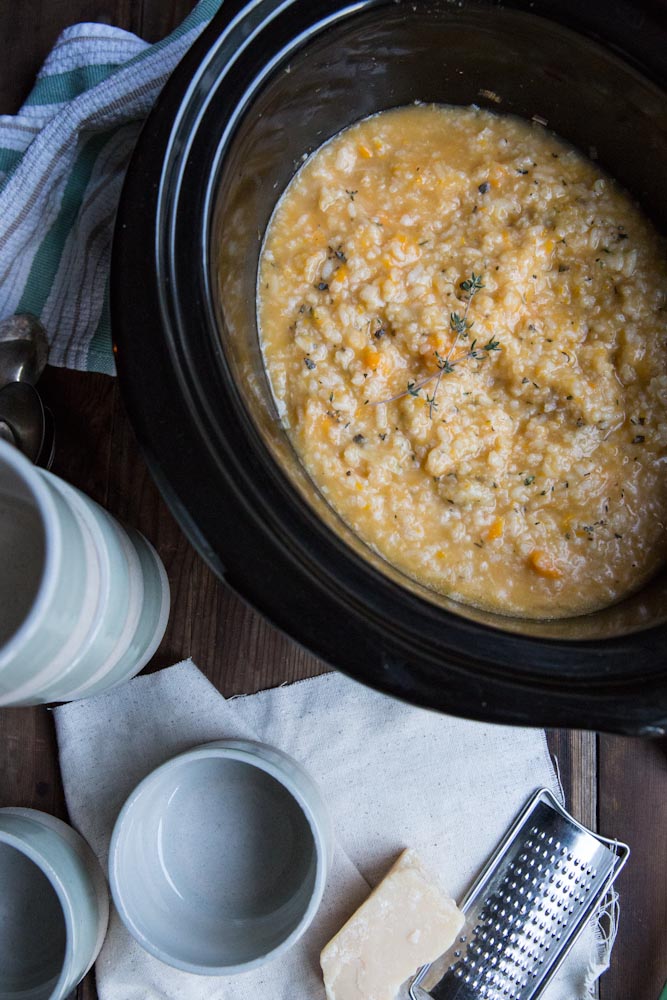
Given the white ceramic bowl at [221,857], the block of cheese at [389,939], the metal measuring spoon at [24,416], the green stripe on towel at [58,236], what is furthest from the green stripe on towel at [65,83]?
the block of cheese at [389,939]

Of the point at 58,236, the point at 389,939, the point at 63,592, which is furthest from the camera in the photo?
the point at 58,236

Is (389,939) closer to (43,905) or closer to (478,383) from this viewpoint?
(43,905)

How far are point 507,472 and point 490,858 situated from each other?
2.65 feet

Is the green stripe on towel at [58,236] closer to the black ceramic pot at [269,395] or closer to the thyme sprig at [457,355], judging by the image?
the black ceramic pot at [269,395]

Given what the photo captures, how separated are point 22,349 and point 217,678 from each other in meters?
0.78

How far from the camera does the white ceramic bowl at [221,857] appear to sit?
1.66 meters

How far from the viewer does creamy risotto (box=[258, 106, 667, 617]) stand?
5.34 feet

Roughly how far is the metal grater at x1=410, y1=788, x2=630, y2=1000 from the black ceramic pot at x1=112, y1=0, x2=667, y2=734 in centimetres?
53

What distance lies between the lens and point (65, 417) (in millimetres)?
1899

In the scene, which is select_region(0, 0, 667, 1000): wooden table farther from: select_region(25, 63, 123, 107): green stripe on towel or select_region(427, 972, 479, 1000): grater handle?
select_region(427, 972, 479, 1000): grater handle

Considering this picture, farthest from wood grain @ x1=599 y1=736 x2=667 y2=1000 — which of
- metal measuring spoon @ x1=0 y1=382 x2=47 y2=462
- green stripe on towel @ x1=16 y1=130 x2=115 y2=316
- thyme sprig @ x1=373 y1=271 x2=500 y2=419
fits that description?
green stripe on towel @ x1=16 y1=130 x2=115 y2=316

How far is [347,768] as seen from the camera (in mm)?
1854

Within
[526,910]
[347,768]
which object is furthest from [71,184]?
[526,910]

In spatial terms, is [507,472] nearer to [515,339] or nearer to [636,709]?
[515,339]
